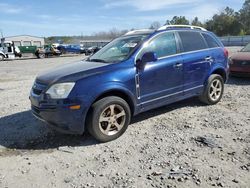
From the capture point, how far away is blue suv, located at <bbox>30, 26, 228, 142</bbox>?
4.05 m

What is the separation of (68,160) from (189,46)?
11.1 feet

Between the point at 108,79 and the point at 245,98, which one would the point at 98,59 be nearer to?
the point at 108,79

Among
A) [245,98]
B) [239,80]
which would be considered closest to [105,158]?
[245,98]

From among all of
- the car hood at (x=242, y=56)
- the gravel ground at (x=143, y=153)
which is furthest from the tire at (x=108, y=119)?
the car hood at (x=242, y=56)

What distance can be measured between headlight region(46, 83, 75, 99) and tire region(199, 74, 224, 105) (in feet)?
10.6

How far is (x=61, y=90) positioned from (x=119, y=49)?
163 centimetres

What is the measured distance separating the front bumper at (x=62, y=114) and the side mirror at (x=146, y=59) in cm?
127

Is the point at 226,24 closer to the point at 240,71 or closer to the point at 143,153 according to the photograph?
the point at 240,71

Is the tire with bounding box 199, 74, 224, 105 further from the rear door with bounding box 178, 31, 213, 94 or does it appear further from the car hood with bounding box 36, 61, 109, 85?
the car hood with bounding box 36, 61, 109, 85

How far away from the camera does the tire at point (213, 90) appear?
5906mm

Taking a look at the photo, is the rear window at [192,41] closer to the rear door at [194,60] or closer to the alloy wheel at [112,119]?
the rear door at [194,60]

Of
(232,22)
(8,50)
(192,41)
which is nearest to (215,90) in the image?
(192,41)

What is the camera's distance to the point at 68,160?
12.5 feet

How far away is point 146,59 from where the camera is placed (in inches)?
180
